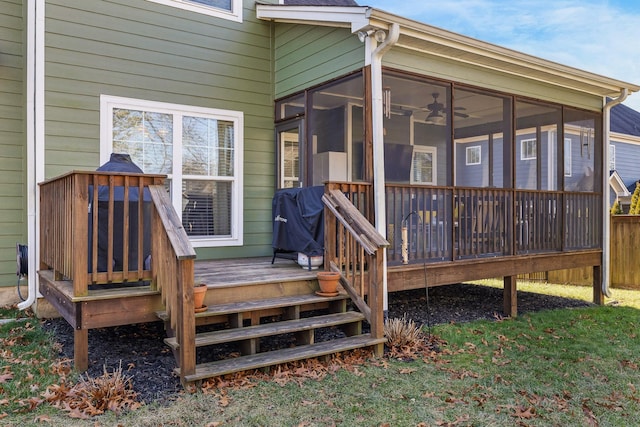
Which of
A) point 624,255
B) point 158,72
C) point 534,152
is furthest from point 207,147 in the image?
point 534,152

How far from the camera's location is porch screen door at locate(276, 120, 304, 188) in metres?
6.75

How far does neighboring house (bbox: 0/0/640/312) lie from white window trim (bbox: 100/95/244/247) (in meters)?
0.02

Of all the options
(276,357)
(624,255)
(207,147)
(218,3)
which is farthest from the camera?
(624,255)

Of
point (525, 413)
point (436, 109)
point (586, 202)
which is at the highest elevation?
point (436, 109)

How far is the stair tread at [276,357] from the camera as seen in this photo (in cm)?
346

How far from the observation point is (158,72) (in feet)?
19.5

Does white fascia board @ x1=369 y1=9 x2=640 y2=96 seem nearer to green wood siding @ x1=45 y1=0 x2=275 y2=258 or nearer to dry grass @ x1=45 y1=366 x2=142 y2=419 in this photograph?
green wood siding @ x1=45 y1=0 x2=275 y2=258

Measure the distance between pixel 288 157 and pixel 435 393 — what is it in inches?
164

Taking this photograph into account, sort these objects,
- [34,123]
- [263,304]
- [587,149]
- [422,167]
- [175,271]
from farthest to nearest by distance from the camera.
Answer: [422,167] < [587,149] < [34,123] < [263,304] < [175,271]

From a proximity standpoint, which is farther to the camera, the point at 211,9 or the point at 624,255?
the point at 624,255

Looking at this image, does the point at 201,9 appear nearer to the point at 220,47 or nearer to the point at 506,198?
the point at 220,47

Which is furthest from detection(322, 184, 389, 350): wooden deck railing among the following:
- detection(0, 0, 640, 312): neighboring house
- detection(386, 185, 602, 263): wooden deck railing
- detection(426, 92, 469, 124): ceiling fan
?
detection(426, 92, 469, 124): ceiling fan

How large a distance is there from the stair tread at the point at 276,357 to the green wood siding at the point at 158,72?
2685 mm

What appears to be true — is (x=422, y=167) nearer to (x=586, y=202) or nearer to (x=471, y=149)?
(x=586, y=202)
